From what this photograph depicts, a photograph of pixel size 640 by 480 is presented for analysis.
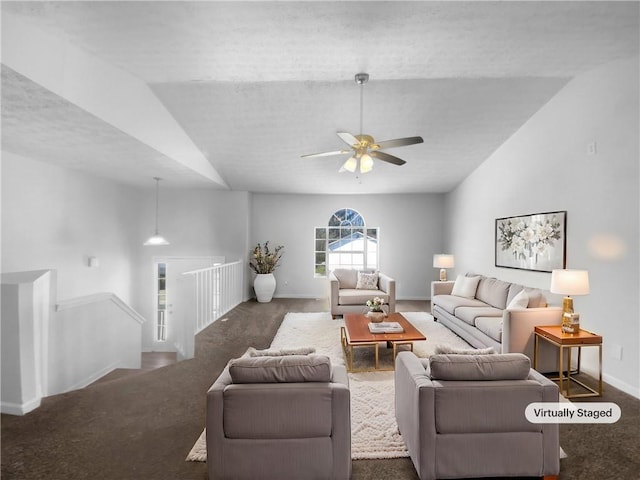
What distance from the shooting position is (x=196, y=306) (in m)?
4.18

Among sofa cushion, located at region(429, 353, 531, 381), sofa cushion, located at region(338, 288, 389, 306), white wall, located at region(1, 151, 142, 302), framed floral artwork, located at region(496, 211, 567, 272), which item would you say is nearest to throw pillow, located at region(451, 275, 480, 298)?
framed floral artwork, located at region(496, 211, 567, 272)

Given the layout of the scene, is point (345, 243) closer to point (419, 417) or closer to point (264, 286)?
point (264, 286)

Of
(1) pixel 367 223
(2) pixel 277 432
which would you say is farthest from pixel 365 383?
(1) pixel 367 223

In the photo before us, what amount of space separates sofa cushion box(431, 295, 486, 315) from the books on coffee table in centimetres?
141

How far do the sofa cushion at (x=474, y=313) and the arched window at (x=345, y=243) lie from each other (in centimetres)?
351

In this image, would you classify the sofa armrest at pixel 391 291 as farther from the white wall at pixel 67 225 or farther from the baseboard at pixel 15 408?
the white wall at pixel 67 225

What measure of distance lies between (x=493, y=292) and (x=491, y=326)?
122 cm

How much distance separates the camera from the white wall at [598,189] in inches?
125

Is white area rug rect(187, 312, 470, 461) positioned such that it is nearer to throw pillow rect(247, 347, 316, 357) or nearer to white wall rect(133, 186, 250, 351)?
throw pillow rect(247, 347, 316, 357)

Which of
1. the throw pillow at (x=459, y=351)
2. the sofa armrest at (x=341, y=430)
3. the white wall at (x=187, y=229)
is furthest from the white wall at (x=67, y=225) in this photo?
the throw pillow at (x=459, y=351)

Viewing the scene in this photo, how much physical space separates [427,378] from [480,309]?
9.81 feet

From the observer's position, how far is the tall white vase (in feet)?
24.1

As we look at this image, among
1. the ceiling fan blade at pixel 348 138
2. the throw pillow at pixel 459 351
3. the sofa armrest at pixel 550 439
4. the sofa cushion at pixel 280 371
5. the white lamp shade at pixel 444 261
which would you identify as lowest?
the sofa armrest at pixel 550 439

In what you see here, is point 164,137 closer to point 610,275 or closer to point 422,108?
point 422,108
